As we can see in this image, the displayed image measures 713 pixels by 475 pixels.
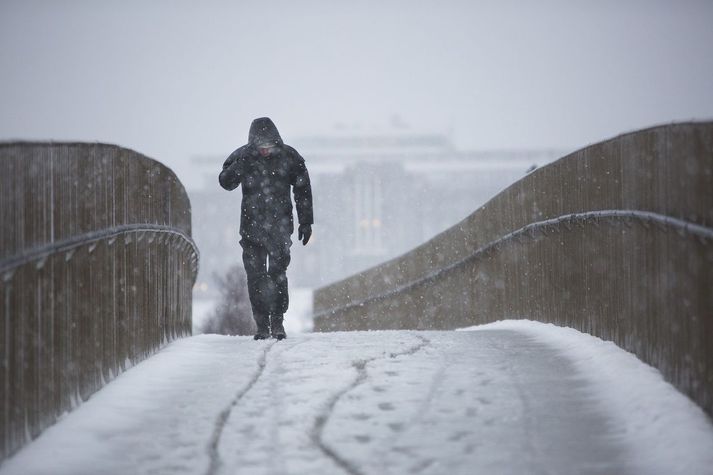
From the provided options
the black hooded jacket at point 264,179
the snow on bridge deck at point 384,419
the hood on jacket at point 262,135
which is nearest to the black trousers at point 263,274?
the black hooded jacket at point 264,179

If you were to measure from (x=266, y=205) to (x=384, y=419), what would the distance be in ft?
12.7

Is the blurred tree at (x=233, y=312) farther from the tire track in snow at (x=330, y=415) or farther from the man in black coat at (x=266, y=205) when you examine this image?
the tire track in snow at (x=330, y=415)

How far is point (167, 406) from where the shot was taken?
Result: 5.62 metres

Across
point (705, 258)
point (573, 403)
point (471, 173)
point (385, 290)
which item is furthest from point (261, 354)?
point (471, 173)

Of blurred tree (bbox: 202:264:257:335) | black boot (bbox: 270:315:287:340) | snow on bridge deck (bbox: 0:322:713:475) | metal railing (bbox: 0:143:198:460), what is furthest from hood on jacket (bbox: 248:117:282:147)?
blurred tree (bbox: 202:264:257:335)

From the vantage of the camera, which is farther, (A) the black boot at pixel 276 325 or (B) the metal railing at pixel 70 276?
(A) the black boot at pixel 276 325

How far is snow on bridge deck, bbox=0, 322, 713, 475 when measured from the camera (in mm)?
4453

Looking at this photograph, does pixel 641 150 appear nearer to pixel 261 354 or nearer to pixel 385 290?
pixel 261 354

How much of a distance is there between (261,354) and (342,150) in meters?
128

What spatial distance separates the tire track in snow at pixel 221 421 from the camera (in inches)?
175

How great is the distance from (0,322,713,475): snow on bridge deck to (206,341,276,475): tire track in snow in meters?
0.01

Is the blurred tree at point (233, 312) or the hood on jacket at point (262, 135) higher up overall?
the hood on jacket at point (262, 135)

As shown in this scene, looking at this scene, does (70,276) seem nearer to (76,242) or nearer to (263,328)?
(76,242)

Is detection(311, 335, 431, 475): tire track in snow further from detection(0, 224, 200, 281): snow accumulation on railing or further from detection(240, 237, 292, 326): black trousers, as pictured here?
detection(240, 237, 292, 326): black trousers
